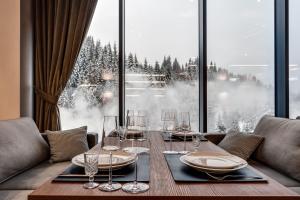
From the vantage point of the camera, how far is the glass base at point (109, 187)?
95cm

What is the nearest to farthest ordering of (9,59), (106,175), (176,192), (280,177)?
(176,192)
(106,175)
(280,177)
(9,59)

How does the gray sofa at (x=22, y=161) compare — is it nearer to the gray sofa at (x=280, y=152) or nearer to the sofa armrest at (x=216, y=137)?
the sofa armrest at (x=216, y=137)

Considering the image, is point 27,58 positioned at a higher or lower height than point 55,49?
lower

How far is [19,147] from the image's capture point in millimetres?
2041

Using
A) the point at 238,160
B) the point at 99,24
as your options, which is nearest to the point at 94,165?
the point at 238,160

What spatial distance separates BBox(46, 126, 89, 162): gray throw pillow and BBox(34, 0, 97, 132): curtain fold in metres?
0.93

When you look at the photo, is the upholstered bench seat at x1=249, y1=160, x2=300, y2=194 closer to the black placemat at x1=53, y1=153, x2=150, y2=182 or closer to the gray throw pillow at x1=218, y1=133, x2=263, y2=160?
the gray throw pillow at x1=218, y1=133, x2=263, y2=160

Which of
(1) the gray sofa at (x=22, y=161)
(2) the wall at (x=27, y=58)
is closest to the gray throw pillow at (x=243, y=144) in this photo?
(1) the gray sofa at (x=22, y=161)

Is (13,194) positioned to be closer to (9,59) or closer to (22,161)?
(22,161)

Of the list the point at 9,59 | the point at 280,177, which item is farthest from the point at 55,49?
the point at 280,177

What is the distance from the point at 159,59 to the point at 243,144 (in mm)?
1738

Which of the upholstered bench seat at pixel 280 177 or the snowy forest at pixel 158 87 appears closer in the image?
the upholstered bench seat at pixel 280 177

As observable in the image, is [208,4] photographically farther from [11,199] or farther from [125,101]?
[11,199]

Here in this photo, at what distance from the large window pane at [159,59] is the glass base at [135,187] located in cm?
262
